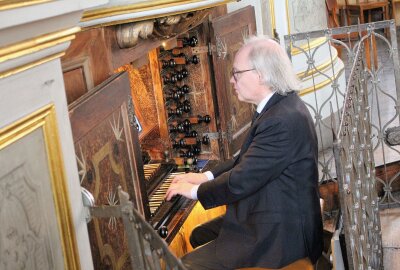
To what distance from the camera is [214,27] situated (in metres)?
5.32

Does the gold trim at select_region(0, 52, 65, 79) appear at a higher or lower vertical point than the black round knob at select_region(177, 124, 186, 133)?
higher

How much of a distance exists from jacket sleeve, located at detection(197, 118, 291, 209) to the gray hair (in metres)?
0.19

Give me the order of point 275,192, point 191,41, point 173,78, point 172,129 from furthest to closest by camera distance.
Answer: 1. point 172,129
2. point 173,78
3. point 191,41
4. point 275,192

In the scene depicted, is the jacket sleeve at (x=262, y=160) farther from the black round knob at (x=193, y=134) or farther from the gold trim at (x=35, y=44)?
the black round knob at (x=193, y=134)

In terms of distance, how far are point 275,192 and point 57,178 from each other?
A: 5.00ft

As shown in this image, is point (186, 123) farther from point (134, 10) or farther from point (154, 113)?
point (134, 10)

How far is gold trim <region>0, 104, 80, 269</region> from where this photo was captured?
6.31 ft

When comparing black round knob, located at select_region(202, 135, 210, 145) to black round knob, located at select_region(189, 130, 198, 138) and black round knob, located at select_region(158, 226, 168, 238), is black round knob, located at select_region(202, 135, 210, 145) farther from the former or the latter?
black round knob, located at select_region(158, 226, 168, 238)

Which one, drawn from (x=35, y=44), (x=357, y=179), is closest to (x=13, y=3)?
(x=35, y=44)

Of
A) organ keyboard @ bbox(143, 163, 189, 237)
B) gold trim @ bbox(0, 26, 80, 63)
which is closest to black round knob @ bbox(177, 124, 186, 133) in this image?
organ keyboard @ bbox(143, 163, 189, 237)

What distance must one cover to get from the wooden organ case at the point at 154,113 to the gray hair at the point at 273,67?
2.02 feet

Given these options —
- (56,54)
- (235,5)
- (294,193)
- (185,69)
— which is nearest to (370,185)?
(294,193)

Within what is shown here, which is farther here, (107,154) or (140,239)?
(107,154)

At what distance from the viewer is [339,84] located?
6871 millimetres
